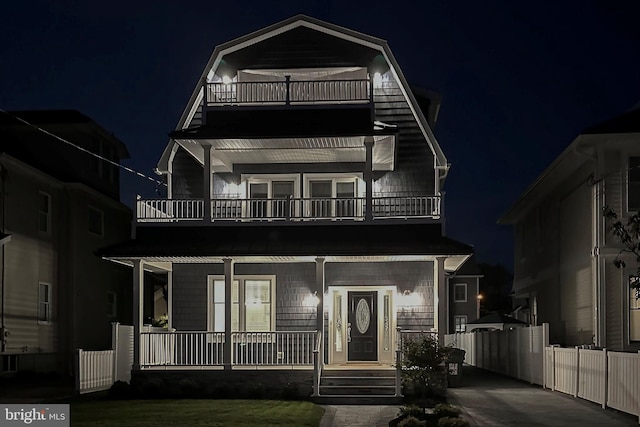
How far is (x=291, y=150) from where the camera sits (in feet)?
73.9

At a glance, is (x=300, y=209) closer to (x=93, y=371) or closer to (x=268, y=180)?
(x=268, y=180)

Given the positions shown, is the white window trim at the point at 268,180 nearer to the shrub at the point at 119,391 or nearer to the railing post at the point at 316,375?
the railing post at the point at 316,375

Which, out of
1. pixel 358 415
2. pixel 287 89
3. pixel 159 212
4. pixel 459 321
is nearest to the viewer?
pixel 358 415

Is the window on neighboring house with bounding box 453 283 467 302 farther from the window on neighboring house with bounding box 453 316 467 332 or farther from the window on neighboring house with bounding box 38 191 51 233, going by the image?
the window on neighboring house with bounding box 38 191 51 233

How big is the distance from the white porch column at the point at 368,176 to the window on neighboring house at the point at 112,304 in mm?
14561

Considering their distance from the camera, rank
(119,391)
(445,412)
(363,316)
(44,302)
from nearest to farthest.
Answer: (445,412), (119,391), (363,316), (44,302)

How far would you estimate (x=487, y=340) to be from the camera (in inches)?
1220

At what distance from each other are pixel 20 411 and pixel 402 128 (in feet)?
50.3

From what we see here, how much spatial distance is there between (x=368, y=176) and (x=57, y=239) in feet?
41.1

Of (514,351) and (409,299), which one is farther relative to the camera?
(514,351)

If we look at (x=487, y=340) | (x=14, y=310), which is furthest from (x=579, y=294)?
(x=14, y=310)

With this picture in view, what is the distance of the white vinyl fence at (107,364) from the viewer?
19984 mm

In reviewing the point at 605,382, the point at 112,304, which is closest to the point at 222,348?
the point at 605,382

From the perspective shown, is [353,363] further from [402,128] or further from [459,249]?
[402,128]
